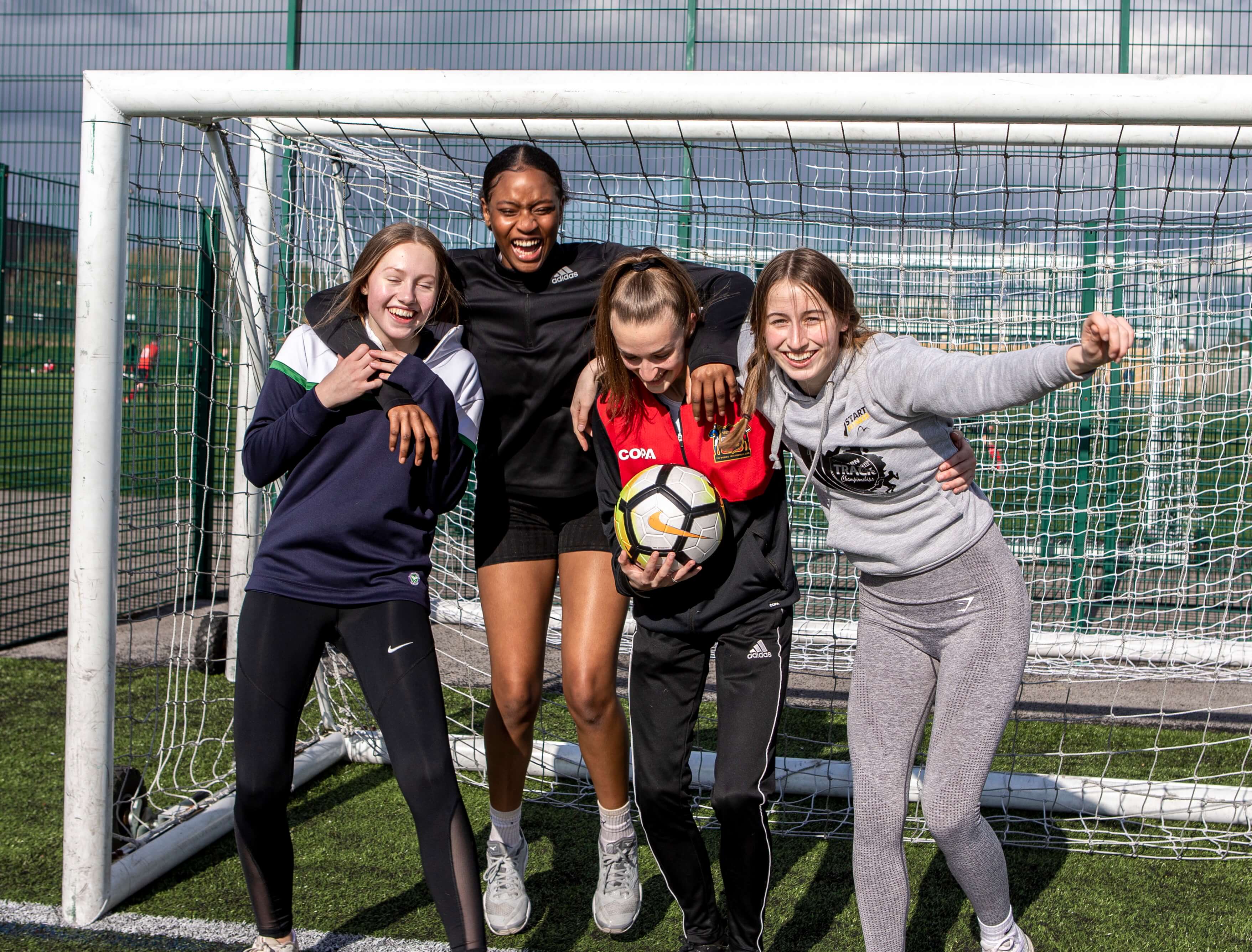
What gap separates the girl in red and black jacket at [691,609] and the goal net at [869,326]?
2.27 feet

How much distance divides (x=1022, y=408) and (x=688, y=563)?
542 cm

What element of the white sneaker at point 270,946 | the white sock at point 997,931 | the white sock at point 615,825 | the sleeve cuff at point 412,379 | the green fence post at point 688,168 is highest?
the green fence post at point 688,168

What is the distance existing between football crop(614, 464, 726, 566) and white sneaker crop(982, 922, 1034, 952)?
122 cm

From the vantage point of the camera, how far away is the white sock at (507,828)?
3.31 meters

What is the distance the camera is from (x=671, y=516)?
2.65m

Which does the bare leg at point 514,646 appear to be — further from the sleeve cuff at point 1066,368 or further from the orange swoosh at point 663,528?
the sleeve cuff at point 1066,368

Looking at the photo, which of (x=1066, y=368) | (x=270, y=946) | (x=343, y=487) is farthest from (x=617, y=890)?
(x=1066, y=368)

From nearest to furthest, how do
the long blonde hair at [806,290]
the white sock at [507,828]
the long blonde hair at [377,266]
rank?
1. the long blonde hair at [806,290]
2. the long blonde hair at [377,266]
3. the white sock at [507,828]

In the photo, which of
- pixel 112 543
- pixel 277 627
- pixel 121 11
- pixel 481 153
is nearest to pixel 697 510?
pixel 277 627

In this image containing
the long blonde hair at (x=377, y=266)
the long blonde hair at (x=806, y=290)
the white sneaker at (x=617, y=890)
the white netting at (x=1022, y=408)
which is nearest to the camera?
the long blonde hair at (x=806, y=290)

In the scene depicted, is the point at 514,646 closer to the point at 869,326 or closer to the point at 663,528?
the point at 663,528

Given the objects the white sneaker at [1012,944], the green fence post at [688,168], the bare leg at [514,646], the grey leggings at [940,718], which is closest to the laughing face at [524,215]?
the bare leg at [514,646]

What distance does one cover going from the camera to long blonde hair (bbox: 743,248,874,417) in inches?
103

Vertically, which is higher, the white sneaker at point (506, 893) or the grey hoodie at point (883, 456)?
the grey hoodie at point (883, 456)
